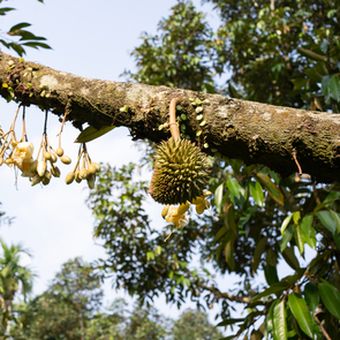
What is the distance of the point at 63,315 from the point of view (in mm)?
15625

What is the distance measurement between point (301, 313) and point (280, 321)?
6cm

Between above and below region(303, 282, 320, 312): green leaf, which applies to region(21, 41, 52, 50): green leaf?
above

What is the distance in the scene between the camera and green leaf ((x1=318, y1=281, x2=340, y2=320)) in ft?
4.34

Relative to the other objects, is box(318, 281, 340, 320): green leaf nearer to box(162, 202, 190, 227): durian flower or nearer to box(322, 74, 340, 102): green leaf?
box(162, 202, 190, 227): durian flower

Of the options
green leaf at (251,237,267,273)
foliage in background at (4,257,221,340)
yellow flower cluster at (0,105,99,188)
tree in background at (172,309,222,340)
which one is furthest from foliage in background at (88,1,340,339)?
tree in background at (172,309,222,340)

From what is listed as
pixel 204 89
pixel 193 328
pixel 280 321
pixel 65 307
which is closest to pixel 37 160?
pixel 280 321

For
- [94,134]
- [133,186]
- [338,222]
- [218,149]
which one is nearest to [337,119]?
[218,149]

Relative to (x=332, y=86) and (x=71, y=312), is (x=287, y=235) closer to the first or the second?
(x=332, y=86)

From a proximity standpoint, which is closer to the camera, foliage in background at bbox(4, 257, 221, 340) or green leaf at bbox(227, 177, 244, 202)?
green leaf at bbox(227, 177, 244, 202)

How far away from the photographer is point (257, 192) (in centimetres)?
190

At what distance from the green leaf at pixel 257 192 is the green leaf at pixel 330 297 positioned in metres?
0.52

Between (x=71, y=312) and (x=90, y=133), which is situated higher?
(x=71, y=312)

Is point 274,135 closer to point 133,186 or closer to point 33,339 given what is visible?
point 133,186

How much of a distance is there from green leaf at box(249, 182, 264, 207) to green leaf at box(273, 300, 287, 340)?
0.53 meters
